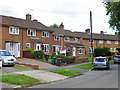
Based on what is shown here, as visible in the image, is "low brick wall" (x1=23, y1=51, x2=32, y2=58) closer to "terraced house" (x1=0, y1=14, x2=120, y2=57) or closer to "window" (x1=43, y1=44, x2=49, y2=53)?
"terraced house" (x1=0, y1=14, x2=120, y2=57)

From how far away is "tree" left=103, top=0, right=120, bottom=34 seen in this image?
24461mm

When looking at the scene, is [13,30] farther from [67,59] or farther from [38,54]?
[67,59]

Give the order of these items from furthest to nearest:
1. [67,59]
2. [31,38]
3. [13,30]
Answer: [31,38] < [13,30] < [67,59]

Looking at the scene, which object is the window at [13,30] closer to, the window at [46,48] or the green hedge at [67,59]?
the window at [46,48]

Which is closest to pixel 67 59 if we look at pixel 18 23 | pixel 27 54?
pixel 27 54

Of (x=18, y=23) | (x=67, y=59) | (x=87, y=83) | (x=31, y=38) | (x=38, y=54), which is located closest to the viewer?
(x=87, y=83)

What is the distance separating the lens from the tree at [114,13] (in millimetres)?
24461

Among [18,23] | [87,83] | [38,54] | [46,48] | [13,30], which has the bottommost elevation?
[87,83]

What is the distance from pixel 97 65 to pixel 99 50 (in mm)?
29734

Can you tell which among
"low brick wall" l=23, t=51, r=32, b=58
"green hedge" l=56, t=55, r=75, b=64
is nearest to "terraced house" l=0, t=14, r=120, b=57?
"low brick wall" l=23, t=51, r=32, b=58

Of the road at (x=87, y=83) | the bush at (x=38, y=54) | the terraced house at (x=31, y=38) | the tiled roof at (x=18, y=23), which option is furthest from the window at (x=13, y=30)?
the road at (x=87, y=83)

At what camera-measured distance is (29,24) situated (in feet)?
123

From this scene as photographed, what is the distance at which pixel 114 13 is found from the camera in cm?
2597

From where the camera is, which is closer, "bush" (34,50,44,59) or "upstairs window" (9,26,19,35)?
"bush" (34,50,44,59)
